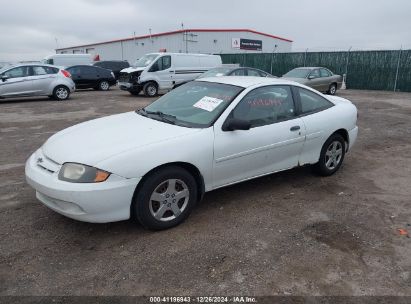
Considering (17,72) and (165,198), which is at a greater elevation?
(17,72)

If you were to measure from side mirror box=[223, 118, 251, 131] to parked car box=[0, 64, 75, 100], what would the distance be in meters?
12.8

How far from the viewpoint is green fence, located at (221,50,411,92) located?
2067 centimetres

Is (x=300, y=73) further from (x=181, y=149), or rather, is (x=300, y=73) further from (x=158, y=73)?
(x=181, y=149)

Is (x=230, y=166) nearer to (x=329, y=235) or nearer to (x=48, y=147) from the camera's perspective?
(x=329, y=235)

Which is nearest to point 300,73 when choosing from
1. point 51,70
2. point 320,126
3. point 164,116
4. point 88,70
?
point 51,70

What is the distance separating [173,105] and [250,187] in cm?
151

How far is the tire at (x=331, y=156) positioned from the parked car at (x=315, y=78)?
34.8 feet

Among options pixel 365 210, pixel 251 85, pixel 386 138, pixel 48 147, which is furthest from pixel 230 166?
pixel 386 138

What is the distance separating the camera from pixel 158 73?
16266mm

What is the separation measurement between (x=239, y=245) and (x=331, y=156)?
2526mm

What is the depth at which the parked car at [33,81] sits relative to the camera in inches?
546

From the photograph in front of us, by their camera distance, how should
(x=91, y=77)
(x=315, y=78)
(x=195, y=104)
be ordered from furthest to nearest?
1. (x=91, y=77)
2. (x=315, y=78)
3. (x=195, y=104)

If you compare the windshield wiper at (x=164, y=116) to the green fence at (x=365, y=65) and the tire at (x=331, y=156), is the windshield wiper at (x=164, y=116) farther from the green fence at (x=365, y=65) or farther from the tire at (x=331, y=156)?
the green fence at (x=365, y=65)

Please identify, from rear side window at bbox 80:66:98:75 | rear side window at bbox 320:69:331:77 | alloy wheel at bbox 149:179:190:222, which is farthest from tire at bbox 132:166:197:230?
rear side window at bbox 80:66:98:75
